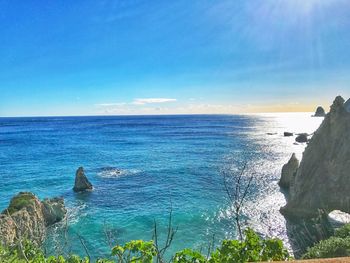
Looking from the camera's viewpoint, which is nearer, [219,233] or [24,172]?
[219,233]

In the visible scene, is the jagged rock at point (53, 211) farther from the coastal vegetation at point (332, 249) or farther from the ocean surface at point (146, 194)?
the coastal vegetation at point (332, 249)

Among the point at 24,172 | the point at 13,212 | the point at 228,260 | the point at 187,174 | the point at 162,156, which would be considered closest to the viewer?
the point at 228,260

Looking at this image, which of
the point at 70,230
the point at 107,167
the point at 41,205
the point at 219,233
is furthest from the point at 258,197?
the point at 107,167

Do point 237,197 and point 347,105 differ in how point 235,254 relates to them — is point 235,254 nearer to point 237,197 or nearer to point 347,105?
point 237,197

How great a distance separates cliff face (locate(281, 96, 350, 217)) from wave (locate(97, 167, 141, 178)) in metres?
26.8

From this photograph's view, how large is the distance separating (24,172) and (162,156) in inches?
1108

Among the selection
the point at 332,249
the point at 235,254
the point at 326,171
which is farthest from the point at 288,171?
the point at 235,254

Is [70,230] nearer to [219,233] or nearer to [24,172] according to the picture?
[219,233]

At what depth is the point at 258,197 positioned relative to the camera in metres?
37.3

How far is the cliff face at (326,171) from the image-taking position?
2908 centimetres

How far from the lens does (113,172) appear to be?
172ft

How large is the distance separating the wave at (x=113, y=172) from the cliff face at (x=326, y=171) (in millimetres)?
26759

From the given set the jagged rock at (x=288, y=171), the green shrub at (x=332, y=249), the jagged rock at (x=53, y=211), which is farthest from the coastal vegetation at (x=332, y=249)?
the jagged rock at (x=288, y=171)

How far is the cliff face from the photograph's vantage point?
29.1 m
